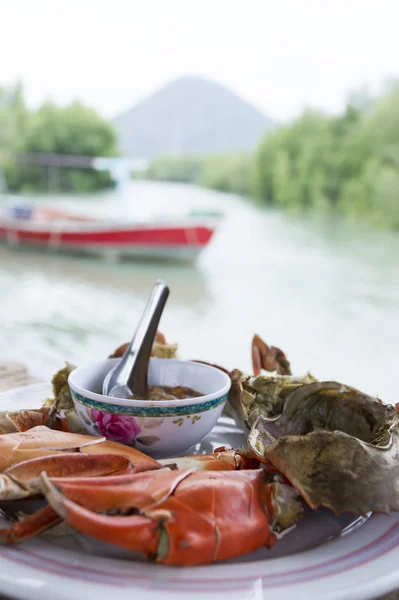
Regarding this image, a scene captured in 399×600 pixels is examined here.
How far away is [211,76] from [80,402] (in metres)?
9.00

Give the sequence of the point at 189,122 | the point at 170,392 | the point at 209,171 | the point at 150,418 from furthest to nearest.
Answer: the point at 189,122, the point at 209,171, the point at 170,392, the point at 150,418

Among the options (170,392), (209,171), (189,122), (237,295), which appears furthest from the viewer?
(189,122)

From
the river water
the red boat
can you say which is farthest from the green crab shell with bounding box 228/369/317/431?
the red boat

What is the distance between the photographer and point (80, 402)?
19.2 inches

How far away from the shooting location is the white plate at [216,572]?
0.96 feet

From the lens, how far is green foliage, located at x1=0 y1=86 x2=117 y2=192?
855cm

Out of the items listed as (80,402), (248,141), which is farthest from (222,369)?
(248,141)

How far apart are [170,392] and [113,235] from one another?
19.9 ft

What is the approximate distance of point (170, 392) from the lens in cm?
59

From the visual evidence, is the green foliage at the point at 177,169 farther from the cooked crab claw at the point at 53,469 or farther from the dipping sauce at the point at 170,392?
the cooked crab claw at the point at 53,469

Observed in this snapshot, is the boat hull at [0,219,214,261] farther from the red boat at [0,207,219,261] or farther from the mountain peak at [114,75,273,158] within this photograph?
the mountain peak at [114,75,273,158]

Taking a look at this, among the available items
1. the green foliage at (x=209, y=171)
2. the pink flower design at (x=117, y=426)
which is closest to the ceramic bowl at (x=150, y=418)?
the pink flower design at (x=117, y=426)

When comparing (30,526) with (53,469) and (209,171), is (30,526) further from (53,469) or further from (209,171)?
(209,171)

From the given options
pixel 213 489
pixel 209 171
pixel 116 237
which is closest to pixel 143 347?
pixel 213 489
